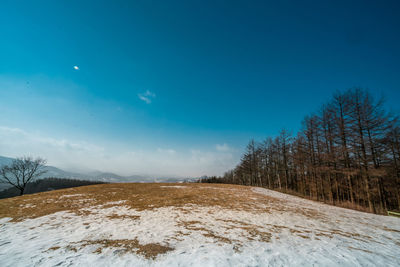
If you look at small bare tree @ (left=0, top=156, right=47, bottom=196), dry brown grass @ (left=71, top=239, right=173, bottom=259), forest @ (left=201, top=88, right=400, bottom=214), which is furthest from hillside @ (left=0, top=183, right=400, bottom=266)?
small bare tree @ (left=0, top=156, right=47, bottom=196)

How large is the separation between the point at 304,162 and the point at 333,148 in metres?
6.99

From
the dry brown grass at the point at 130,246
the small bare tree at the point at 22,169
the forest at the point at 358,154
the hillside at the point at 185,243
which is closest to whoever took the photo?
the hillside at the point at 185,243

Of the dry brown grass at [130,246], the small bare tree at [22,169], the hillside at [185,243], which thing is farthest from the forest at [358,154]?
the small bare tree at [22,169]

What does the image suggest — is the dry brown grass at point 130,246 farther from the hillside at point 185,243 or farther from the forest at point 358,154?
the forest at point 358,154

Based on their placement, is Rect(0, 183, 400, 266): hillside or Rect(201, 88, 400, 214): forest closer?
Rect(0, 183, 400, 266): hillside

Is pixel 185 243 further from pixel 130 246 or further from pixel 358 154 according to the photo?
pixel 358 154

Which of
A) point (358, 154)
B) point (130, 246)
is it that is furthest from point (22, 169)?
point (358, 154)

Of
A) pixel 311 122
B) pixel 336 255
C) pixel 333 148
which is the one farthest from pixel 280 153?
pixel 336 255

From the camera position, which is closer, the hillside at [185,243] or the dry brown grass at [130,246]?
the hillside at [185,243]

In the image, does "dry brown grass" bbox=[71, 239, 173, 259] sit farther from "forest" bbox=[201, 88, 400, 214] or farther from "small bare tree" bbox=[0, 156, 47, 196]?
"small bare tree" bbox=[0, 156, 47, 196]

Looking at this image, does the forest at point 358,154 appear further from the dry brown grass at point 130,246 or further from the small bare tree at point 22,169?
the small bare tree at point 22,169

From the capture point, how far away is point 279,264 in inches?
152

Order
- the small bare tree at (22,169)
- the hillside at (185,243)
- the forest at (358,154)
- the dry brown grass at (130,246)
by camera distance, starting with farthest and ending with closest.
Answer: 1. the small bare tree at (22,169)
2. the forest at (358,154)
3. the dry brown grass at (130,246)
4. the hillside at (185,243)

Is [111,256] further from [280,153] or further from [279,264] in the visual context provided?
[280,153]
